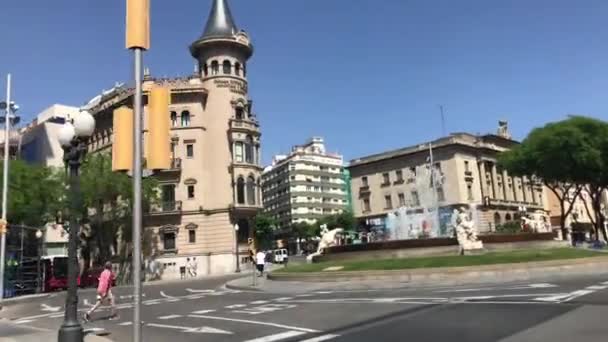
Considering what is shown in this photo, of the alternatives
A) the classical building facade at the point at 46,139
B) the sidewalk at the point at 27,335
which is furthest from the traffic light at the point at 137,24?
the classical building facade at the point at 46,139

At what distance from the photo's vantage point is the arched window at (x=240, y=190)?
181ft

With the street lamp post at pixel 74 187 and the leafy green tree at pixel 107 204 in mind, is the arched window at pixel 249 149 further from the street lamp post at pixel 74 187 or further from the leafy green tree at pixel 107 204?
the street lamp post at pixel 74 187

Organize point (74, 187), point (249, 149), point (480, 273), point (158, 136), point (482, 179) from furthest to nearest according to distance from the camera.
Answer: point (482, 179)
point (249, 149)
point (480, 273)
point (74, 187)
point (158, 136)

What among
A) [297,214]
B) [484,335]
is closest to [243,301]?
[484,335]

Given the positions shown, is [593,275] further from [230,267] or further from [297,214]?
[297,214]

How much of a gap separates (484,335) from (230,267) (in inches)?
1752

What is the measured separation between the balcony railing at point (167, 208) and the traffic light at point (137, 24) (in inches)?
1908

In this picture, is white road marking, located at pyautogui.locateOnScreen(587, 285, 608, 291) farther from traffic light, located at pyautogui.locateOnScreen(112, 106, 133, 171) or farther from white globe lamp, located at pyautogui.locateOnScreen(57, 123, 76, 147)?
traffic light, located at pyautogui.locateOnScreen(112, 106, 133, 171)

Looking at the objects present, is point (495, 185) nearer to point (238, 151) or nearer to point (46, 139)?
point (238, 151)

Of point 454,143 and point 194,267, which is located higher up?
point 454,143

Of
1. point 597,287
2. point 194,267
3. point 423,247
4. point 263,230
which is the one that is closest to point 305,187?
point 263,230

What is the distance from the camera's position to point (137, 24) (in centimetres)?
666

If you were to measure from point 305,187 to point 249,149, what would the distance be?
A: 71.7 metres

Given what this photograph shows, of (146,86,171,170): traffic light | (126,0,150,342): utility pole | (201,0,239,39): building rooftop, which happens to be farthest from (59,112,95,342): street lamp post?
(201,0,239,39): building rooftop
